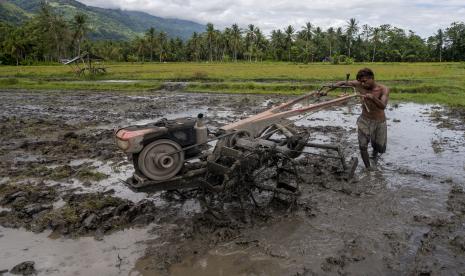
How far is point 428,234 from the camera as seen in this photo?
15.7 feet

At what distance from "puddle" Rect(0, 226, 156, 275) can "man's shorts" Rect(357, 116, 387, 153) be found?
4174mm

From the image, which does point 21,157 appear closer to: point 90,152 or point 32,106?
point 90,152

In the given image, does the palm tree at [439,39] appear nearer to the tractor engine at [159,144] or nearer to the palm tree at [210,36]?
the palm tree at [210,36]

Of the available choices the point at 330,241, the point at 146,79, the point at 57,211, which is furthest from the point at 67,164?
the point at 146,79

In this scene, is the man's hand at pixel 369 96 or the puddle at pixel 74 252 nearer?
the puddle at pixel 74 252

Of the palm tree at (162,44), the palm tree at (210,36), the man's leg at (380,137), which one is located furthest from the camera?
the palm tree at (210,36)

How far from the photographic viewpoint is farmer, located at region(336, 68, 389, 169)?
271 inches

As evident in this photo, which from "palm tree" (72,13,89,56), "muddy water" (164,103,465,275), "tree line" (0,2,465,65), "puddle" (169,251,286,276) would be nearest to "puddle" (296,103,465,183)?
"muddy water" (164,103,465,275)

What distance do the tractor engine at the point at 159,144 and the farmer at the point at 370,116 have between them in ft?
9.87

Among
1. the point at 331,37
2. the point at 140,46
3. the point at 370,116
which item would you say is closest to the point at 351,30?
the point at 331,37

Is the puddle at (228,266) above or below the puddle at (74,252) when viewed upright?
above

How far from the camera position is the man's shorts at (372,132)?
711 centimetres

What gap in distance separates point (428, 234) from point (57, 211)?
4.67m

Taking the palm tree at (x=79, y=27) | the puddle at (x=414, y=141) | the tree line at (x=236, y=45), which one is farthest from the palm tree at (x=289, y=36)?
the puddle at (x=414, y=141)
